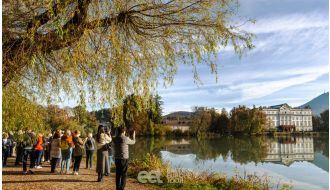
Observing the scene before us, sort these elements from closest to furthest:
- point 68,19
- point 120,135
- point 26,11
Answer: point 68,19 < point 26,11 < point 120,135

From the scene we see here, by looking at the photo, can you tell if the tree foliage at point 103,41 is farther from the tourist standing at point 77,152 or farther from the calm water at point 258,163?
the calm water at point 258,163

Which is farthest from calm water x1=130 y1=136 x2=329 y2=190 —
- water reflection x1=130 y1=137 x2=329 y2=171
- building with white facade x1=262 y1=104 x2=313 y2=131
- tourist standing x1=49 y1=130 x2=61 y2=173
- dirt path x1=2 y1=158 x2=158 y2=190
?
building with white facade x1=262 y1=104 x2=313 y2=131

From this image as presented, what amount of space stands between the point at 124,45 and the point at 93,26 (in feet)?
2.22

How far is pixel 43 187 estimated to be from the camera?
8273 mm

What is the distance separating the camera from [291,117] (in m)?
135

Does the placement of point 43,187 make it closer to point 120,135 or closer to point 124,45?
point 120,135

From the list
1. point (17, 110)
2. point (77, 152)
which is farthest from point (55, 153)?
point (17, 110)

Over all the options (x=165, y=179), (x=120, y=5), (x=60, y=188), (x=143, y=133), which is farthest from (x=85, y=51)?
(x=143, y=133)

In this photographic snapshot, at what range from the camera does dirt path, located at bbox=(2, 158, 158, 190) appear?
27.6 ft

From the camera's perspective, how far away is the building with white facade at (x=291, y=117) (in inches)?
5196

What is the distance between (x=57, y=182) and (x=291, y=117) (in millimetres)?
135229

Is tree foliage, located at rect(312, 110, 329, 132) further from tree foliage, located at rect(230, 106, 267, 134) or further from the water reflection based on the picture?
the water reflection

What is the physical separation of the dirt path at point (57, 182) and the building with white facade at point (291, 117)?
12620cm

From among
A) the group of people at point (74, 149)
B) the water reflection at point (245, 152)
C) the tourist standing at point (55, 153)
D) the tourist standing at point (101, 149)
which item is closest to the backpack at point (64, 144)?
the group of people at point (74, 149)
